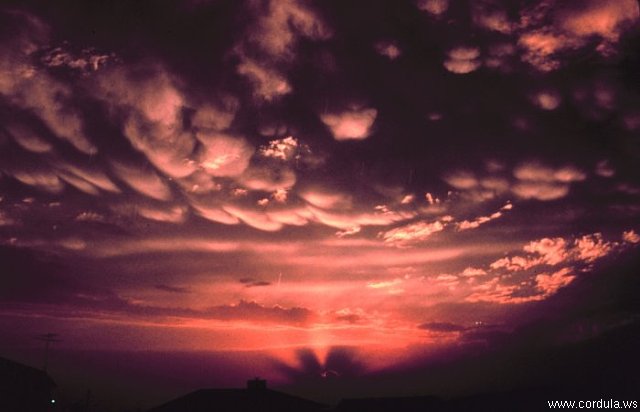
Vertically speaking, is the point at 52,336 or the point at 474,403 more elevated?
the point at 52,336

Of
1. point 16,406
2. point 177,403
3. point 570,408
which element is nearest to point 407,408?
point 570,408

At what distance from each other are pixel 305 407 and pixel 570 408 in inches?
787

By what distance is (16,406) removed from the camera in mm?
38781

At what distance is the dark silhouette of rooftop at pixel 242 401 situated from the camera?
36.6m

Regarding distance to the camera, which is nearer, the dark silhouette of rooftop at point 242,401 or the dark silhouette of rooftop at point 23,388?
the dark silhouette of rooftop at point 242,401

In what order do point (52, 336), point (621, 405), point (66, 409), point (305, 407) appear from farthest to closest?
1. point (52, 336)
2. point (66, 409)
3. point (305, 407)
4. point (621, 405)

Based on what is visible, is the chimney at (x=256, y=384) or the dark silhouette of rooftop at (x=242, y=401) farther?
the chimney at (x=256, y=384)

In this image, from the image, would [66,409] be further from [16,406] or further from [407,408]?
[407,408]

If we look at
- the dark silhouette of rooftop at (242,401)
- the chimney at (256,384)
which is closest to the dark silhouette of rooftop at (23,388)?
the dark silhouette of rooftop at (242,401)

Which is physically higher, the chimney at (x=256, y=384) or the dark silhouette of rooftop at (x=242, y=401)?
the chimney at (x=256, y=384)

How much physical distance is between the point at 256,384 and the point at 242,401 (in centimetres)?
225

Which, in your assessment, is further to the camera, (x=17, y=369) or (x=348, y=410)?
(x=17, y=369)

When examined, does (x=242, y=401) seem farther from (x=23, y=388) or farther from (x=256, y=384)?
(x=23, y=388)

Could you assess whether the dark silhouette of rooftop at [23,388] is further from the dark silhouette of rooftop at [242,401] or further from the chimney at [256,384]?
the chimney at [256,384]
